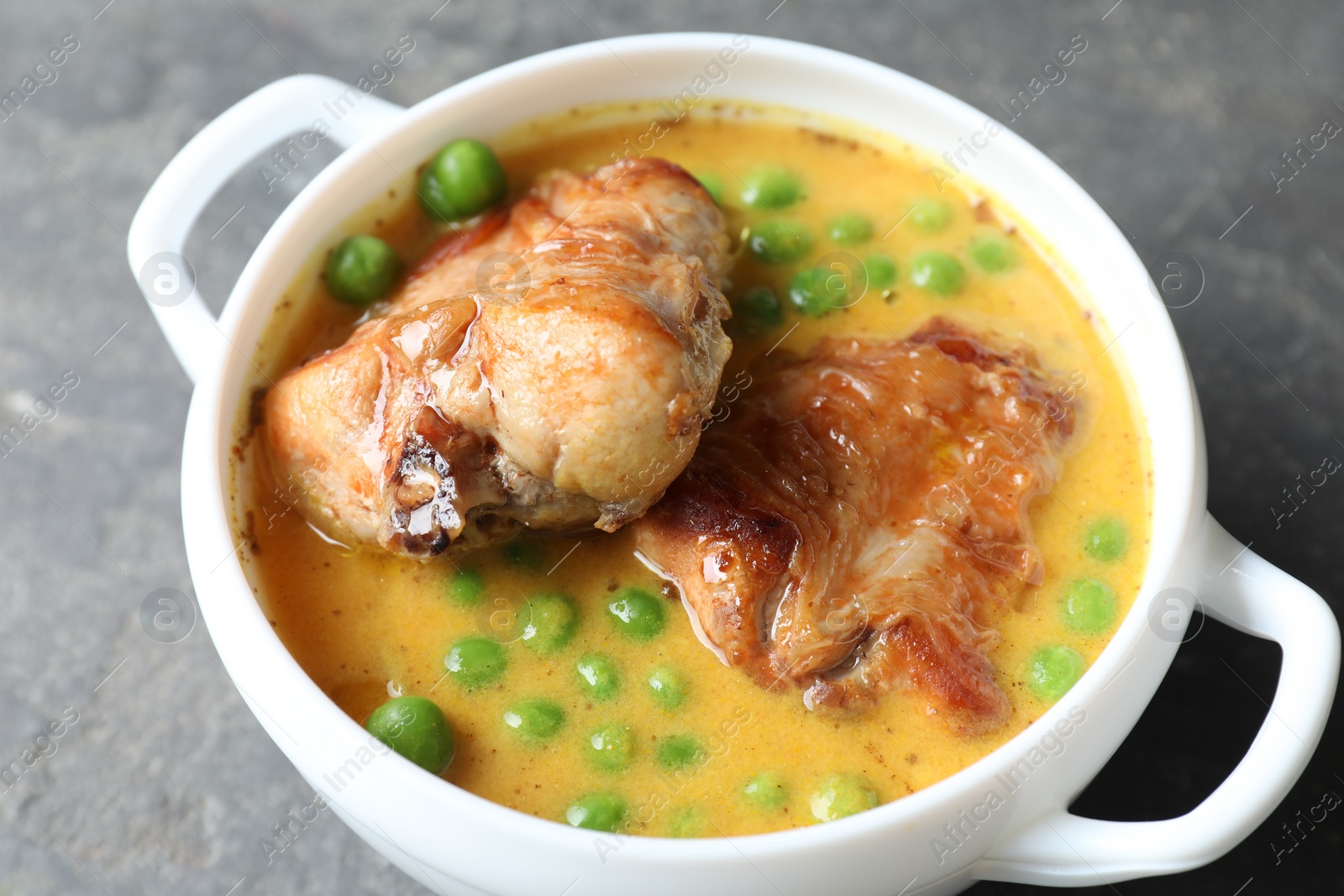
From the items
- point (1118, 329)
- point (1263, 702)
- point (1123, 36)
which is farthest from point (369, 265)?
point (1123, 36)

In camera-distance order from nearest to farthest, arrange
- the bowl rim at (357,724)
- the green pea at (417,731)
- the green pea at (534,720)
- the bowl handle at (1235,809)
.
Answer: the bowl rim at (357,724) → the bowl handle at (1235,809) → the green pea at (417,731) → the green pea at (534,720)

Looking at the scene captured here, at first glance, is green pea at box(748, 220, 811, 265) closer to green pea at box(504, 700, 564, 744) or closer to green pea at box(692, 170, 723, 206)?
green pea at box(692, 170, 723, 206)

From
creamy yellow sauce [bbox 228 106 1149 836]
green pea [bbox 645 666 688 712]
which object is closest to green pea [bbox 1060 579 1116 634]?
creamy yellow sauce [bbox 228 106 1149 836]

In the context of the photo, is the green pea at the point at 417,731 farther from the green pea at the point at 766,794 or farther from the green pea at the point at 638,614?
the green pea at the point at 766,794

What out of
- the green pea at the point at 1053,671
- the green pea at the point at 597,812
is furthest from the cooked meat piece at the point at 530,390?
the green pea at the point at 1053,671

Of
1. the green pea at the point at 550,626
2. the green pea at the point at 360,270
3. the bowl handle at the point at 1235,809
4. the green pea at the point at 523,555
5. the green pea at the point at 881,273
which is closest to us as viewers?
the bowl handle at the point at 1235,809

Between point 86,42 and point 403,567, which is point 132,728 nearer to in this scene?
point 403,567
